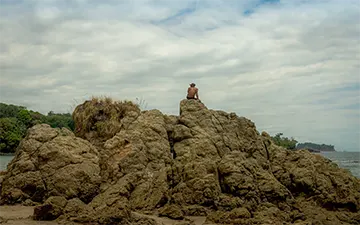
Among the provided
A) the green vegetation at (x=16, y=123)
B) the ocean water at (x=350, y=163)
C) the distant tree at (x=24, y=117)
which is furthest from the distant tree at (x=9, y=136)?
the ocean water at (x=350, y=163)

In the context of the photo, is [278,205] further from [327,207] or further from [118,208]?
[118,208]

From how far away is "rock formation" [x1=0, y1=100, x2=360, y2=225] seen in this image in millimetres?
14000

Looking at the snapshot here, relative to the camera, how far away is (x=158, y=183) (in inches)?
601

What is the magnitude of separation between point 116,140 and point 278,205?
5956 millimetres

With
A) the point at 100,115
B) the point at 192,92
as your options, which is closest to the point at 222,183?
the point at 192,92

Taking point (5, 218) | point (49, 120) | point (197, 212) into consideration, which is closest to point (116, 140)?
point (197, 212)

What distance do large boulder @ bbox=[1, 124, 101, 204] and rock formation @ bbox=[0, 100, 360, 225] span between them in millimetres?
32

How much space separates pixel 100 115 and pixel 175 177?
16.6 ft

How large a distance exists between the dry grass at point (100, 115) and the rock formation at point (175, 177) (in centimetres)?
21

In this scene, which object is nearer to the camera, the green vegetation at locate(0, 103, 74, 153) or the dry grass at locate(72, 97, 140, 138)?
the dry grass at locate(72, 97, 140, 138)

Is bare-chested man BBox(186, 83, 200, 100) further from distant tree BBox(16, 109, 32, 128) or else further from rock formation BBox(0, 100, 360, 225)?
distant tree BBox(16, 109, 32, 128)

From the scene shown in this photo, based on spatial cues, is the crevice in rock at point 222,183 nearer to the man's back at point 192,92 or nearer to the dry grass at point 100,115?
the man's back at point 192,92

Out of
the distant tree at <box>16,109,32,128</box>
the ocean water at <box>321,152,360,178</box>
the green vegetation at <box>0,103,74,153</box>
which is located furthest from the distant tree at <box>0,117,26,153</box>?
the ocean water at <box>321,152,360,178</box>

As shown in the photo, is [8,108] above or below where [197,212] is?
above
